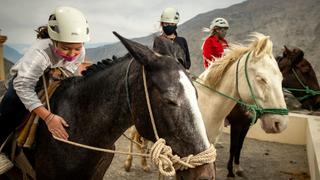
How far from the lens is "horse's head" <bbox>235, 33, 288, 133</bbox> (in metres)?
3.28

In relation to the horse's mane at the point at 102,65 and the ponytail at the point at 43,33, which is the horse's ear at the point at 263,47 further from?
the ponytail at the point at 43,33

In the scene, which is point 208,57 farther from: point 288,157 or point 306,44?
point 306,44

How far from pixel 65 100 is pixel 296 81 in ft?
14.7

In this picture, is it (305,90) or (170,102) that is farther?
(305,90)

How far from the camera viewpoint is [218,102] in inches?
145

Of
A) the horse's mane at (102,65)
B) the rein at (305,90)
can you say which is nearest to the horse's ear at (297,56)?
the rein at (305,90)

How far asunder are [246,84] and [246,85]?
12mm

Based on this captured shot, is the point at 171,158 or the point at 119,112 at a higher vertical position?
the point at 119,112

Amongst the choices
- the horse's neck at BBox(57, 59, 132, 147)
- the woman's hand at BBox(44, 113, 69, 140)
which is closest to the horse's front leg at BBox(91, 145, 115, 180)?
the horse's neck at BBox(57, 59, 132, 147)

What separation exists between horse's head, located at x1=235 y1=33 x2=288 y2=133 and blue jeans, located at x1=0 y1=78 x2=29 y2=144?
2.41m

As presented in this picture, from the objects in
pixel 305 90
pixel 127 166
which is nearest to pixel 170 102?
pixel 127 166

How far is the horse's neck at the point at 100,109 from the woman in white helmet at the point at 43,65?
110 mm

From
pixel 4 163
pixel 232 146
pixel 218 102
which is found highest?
pixel 4 163

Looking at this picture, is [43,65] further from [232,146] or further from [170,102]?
[232,146]
